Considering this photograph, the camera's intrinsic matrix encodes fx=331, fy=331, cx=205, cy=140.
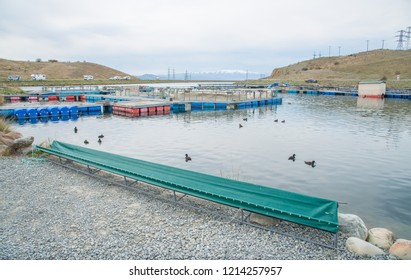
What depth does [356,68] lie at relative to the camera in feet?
454

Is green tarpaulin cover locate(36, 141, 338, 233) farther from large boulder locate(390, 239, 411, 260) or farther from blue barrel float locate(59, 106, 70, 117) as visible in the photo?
blue barrel float locate(59, 106, 70, 117)

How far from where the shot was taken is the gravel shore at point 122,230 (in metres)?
7.53

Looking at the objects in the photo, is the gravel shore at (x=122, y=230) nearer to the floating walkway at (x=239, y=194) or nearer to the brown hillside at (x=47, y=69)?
the floating walkway at (x=239, y=194)

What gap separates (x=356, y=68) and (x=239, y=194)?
480 feet

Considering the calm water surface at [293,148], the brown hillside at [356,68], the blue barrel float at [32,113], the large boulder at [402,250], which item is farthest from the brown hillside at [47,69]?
the large boulder at [402,250]

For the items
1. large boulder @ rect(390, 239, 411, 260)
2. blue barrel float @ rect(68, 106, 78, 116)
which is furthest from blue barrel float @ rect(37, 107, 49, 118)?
large boulder @ rect(390, 239, 411, 260)

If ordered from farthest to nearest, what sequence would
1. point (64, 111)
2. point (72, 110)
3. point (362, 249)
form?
point (72, 110)
point (64, 111)
point (362, 249)

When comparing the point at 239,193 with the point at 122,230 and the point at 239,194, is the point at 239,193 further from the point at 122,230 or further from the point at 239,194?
the point at 122,230

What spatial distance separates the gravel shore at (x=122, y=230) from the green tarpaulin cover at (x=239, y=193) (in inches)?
20.7

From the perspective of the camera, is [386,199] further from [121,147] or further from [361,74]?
[361,74]

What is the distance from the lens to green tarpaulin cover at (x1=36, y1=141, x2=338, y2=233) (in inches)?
332

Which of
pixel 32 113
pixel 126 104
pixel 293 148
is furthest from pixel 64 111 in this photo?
pixel 293 148

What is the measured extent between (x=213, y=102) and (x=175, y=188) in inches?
1544

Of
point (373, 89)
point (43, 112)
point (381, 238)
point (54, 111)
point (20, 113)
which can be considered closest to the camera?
point (381, 238)
